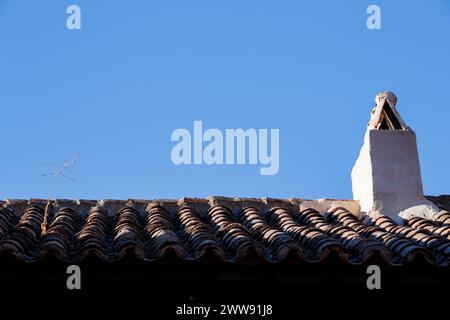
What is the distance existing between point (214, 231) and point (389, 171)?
8.01 feet

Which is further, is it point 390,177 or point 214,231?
point 390,177

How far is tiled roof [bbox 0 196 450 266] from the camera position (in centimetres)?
641

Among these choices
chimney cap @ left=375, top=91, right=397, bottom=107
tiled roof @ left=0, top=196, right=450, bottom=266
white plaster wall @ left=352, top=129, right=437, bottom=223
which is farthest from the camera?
chimney cap @ left=375, top=91, right=397, bottom=107

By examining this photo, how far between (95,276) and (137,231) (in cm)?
118

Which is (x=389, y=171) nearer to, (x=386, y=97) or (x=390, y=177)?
(x=390, y=177)

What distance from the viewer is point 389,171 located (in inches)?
359

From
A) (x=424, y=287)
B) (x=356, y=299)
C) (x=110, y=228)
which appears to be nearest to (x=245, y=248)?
(x=356, y=299)

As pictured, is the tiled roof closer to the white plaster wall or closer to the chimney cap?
the white plaster wall

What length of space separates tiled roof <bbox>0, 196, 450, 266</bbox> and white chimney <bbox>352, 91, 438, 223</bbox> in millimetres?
324

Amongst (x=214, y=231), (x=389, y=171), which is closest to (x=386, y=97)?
(x=389, y=171)

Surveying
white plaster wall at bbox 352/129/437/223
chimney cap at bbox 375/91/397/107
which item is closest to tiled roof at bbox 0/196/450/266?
white plaster wall at bbox 352/129/437/223

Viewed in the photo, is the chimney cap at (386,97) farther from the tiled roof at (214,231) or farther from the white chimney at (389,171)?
the tiled roof at (214,231)

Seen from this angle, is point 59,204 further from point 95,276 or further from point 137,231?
point 95,276
